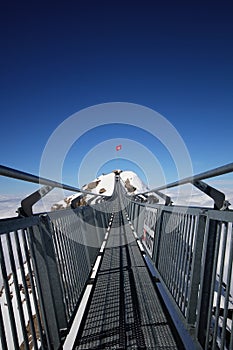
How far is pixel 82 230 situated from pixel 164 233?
3.79 feet

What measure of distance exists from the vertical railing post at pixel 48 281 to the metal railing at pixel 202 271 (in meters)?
1.05

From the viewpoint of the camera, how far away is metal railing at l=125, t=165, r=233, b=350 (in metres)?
1.58

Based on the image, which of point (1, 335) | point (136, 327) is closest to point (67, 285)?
point (136, 327)

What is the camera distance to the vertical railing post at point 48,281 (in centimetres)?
179

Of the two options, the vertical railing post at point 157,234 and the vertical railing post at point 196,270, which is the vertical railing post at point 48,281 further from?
the vertical railing post at point 157,234

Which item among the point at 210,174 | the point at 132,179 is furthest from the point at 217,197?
the point at 132,179

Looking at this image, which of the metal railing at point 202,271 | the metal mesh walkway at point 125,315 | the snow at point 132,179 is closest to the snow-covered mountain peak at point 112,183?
the snow at point 132,179

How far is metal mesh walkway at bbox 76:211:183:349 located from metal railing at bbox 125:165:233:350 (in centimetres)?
21

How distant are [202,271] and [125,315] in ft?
3.79

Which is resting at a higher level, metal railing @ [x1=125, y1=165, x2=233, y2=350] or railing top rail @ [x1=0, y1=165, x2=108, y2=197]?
railing top rail @ [x1=0, y1=165, x2=108, y2=197]

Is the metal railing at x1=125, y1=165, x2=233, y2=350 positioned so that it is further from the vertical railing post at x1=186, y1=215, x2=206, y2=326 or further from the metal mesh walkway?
the metal mesh walkway

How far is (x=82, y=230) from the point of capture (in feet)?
11.7

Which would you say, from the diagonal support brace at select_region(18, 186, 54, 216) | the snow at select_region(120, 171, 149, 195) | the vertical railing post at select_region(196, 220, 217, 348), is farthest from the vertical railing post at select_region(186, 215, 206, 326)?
the snow at select_region(120, 171, 149, 195)

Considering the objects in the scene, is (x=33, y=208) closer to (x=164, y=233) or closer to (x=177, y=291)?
(x=177, y=291)
